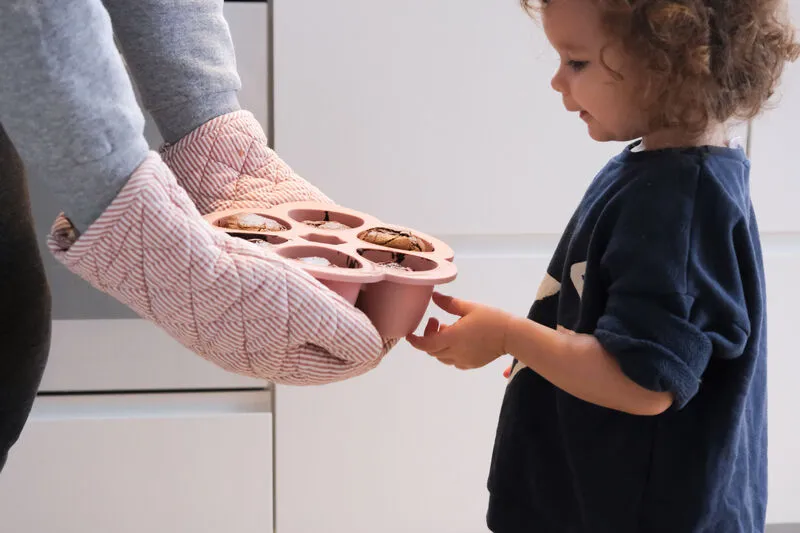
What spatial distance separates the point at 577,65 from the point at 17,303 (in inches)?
15.1

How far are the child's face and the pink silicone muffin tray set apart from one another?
134mm

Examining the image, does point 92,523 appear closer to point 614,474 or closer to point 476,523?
point 476,523

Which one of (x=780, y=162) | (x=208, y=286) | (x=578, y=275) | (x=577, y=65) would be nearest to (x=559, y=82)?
(x=577, y=65)

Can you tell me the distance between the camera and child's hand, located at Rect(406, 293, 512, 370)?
574 mm

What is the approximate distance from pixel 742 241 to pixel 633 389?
0.36 feet

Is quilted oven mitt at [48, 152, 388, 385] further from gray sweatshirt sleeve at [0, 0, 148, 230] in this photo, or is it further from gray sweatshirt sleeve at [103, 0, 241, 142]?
gray sweatshirt sleeve at [103, 0, 241, 142]

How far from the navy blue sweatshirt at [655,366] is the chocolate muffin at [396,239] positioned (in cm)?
10

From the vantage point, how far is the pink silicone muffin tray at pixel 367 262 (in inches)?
21.3

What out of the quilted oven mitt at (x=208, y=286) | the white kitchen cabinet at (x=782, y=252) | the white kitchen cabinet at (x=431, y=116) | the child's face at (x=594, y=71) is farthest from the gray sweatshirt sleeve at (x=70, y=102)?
the white kitchen cabinet at (x=782, y=252)

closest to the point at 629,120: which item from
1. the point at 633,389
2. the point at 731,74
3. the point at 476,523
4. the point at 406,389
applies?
the point at 731,74

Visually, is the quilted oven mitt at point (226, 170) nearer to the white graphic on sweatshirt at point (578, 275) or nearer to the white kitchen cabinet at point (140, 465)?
the white graphic on sweatshirt at point (578, 275)

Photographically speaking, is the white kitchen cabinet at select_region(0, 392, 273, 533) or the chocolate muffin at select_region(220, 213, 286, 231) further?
the white kitchen cabinet at select_region(0, 392, 273, 533)

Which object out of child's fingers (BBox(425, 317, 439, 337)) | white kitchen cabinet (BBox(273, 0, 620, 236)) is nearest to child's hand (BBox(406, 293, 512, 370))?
child's fingers (BBox(425, 317, 439, 337))

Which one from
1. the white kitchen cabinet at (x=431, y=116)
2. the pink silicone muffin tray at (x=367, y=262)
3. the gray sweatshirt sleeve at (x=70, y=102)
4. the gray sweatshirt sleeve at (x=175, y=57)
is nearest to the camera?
the gray sweatshirt sleeve at (x=70, y=102)
